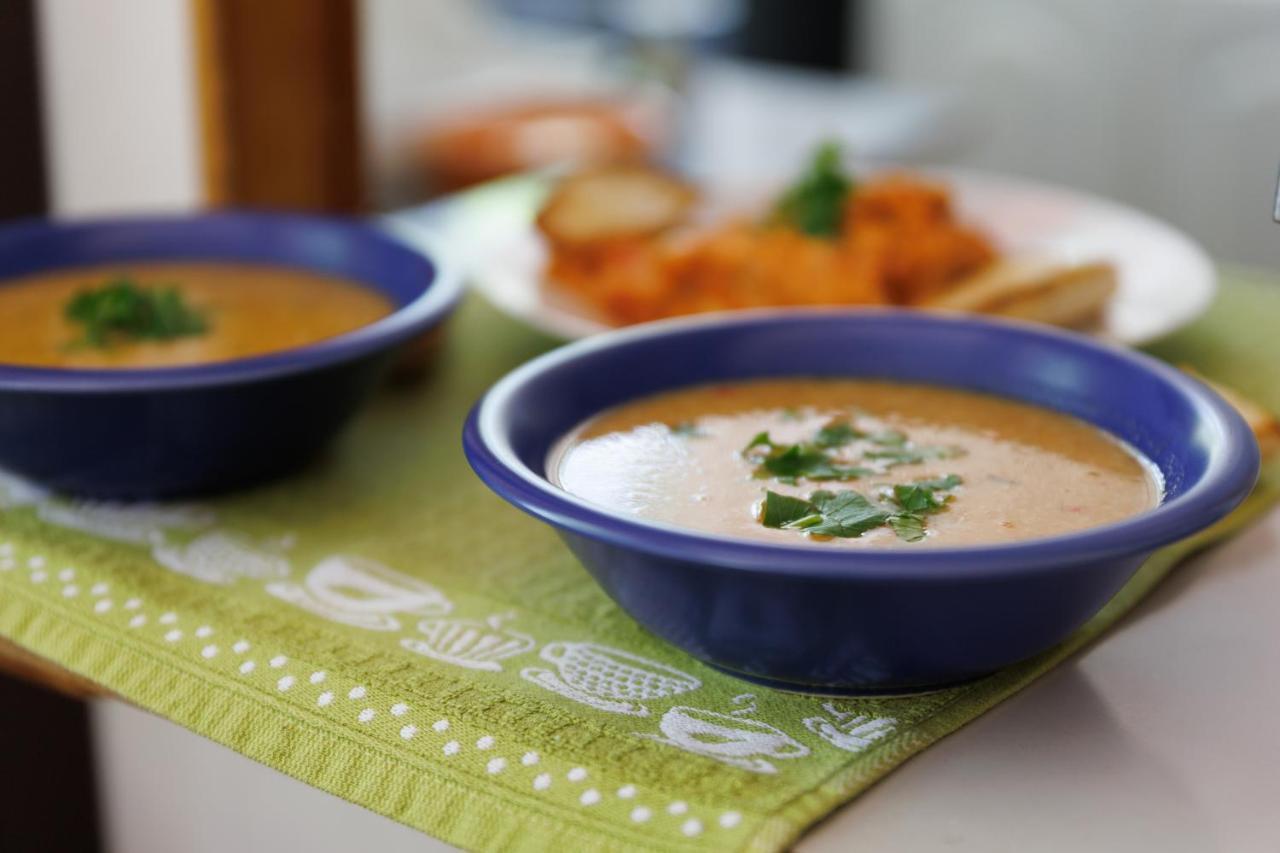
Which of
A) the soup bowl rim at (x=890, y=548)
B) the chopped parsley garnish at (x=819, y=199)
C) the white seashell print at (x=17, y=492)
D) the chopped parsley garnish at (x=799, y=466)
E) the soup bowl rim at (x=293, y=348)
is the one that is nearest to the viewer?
the soup bowl rim at (x=890, y=548)

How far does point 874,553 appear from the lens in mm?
823

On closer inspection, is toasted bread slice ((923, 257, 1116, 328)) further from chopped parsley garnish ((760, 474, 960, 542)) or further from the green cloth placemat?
chopped parsley garnish ((760, 474, 960, 542))

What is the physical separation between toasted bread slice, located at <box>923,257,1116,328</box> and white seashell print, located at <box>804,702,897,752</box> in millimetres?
672

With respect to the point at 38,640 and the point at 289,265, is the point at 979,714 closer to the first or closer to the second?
the point at 38,640

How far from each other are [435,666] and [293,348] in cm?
34

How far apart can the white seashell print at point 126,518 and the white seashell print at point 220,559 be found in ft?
0.09

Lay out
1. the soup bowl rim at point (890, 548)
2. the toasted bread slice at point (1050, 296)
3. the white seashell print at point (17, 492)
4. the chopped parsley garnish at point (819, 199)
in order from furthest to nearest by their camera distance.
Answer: the chopped parsley garnish at point (819, 199) < the toasted bread slice at point (1050, 296) < the white seashell print at point (17, 492) < the soup bowl rim at point (890, 548)

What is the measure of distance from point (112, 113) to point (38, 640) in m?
0.90

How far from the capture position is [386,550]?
3.97 ft

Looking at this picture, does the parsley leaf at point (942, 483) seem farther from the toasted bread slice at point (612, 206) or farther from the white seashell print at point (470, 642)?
the toasted bread slice at point (612, 206)

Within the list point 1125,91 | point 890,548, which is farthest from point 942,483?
point 1125,91

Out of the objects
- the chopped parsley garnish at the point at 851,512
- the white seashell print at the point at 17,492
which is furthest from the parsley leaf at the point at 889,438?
the white seashell print at the point at 17,492

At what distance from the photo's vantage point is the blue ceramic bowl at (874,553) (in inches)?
32.7

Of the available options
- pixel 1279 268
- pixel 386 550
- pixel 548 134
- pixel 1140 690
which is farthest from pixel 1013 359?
pixel 1279 268
